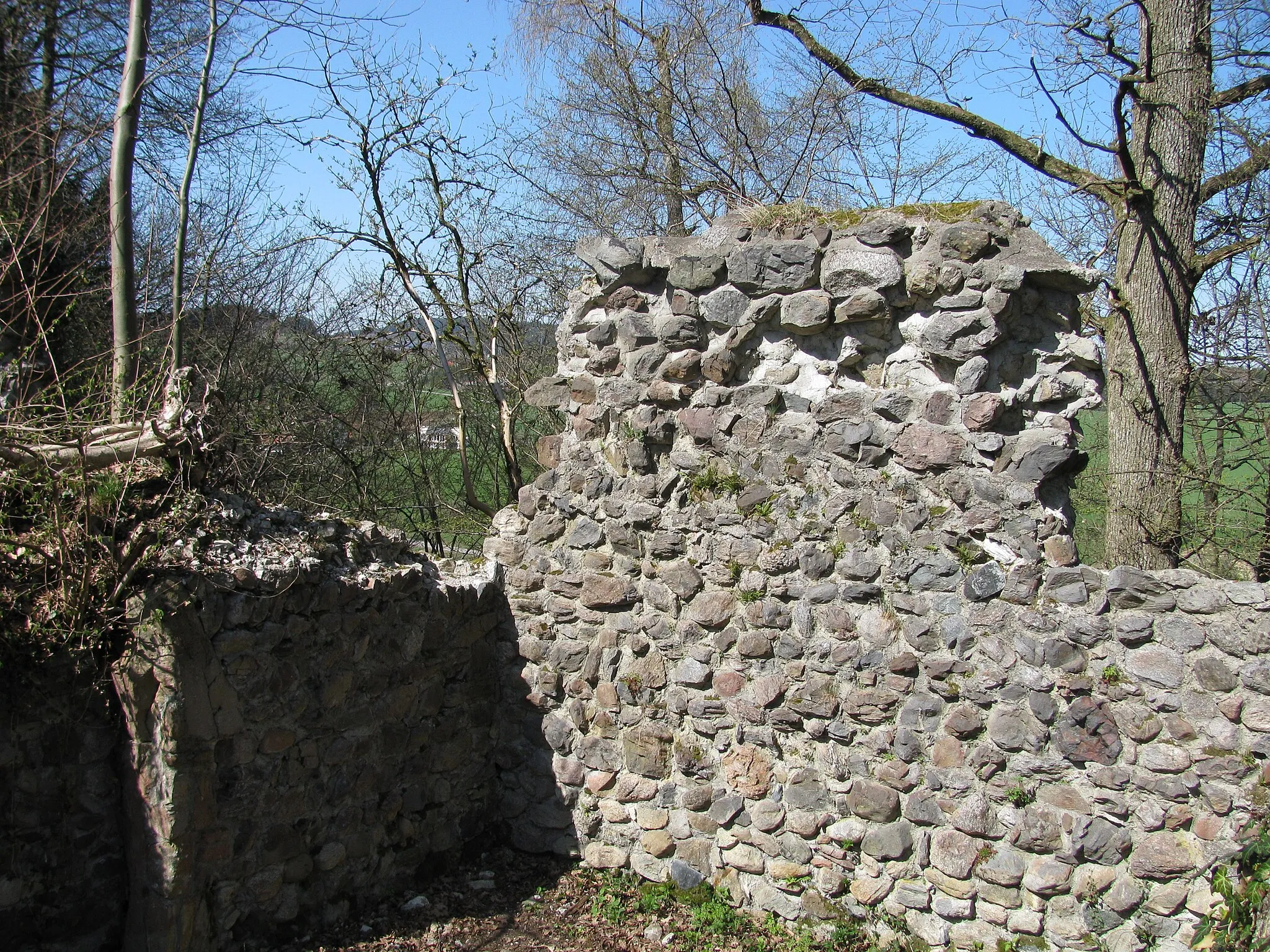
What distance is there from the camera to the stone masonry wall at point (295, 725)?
300 centimetres

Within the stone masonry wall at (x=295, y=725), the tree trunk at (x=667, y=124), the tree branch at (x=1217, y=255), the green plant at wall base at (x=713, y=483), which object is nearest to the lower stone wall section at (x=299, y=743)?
the stone masonry wall at (x=295, y=725)

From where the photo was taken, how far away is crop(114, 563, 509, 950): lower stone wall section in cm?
300

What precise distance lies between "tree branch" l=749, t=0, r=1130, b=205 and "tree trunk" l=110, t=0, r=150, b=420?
4.69m

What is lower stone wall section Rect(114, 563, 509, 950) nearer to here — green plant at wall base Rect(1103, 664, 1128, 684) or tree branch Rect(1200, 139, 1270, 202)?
green plant at wall base Rect(1103, 664, 1128, 684)

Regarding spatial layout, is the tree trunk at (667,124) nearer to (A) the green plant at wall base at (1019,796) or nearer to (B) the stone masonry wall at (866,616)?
(B) the stone masonry wall at (866,616)

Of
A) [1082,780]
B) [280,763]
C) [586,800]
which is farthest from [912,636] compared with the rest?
[280,763]

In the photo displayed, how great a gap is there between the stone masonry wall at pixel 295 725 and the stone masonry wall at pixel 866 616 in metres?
0.39

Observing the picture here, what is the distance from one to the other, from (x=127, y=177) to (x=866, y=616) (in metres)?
4.57

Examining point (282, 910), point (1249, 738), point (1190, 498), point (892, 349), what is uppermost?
point (892, 349)

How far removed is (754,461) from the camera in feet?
12.4

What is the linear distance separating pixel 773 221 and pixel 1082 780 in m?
2.40

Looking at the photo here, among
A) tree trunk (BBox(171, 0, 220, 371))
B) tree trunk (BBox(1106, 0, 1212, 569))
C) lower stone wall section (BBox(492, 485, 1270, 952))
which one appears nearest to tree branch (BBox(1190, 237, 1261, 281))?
tree trunk (BBox(1106, 0, 1212, 569))

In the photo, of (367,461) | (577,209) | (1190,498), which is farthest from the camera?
(577,209)

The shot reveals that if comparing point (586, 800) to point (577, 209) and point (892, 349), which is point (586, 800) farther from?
point (577, 209)
